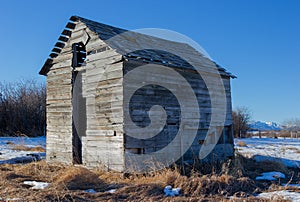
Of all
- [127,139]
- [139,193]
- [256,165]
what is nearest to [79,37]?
[127,139]

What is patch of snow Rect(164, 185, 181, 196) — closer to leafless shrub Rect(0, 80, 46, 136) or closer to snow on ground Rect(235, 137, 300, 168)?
snow on ground Rect(235, 137, 300, 168)

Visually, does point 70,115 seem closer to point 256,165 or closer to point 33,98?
point 256,165

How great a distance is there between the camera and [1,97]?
92.9 feet

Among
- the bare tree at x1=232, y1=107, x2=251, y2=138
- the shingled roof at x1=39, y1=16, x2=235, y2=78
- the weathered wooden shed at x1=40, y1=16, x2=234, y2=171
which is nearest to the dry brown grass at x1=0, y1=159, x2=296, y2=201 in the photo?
the weathered wooden shed at x1=40, y1=16, x2=234, y2=171

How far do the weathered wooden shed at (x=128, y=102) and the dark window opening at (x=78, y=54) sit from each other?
0.04 meters

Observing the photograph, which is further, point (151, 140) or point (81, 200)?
point (151, 140)

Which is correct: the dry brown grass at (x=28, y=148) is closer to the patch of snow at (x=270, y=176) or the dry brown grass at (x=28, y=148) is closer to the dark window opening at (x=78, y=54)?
the dark window opening at (x=78, y=54)

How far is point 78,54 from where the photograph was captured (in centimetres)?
1173

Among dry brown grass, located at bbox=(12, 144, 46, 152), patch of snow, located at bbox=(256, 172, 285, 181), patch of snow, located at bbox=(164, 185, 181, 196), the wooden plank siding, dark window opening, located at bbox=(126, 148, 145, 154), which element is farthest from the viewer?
dry brown grass, located at bbox=(12, 144, 46, 152)

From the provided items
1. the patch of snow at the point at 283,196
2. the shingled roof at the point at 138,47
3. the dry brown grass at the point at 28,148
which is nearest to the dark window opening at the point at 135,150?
the shingled roof at the point at 138,47

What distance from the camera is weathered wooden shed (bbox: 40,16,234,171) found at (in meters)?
9.32

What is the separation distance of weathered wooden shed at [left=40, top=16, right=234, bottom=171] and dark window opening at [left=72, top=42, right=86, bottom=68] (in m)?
0.04

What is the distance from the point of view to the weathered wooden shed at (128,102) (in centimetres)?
932

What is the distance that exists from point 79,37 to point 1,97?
807 inches
